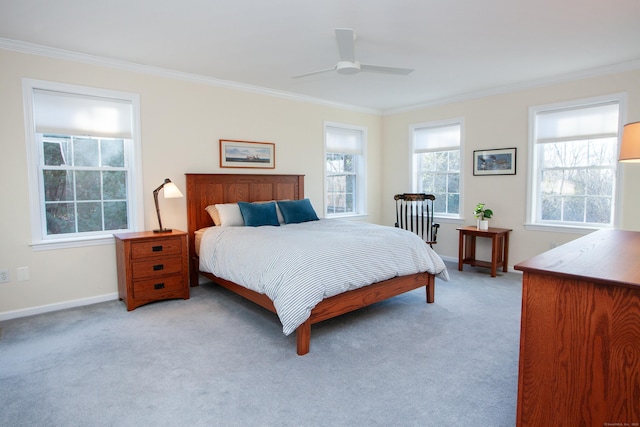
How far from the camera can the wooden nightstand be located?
3.40 m

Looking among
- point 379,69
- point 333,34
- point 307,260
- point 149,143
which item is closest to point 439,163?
point 379,69

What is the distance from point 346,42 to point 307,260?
1.69 m

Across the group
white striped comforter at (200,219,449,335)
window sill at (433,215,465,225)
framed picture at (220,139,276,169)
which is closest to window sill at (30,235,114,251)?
white striped comforter at (200,219,449,335)

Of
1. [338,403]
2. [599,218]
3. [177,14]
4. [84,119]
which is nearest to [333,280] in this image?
[338,403]

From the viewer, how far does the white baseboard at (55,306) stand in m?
3.24

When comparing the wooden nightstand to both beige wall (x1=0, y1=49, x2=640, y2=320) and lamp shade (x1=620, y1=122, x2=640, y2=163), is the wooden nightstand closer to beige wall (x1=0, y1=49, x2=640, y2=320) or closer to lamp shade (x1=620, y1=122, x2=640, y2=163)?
beige wall (x1=0, y1=49, x2=640, y2=320)

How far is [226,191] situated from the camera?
14.8 feet

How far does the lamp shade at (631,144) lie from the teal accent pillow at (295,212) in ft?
10.4

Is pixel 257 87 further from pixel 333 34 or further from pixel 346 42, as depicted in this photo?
pixel 346 42

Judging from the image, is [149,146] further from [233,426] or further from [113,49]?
[233,426]

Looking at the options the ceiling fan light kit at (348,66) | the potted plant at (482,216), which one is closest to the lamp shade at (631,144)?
the ceiling fan light kit at (348,66)

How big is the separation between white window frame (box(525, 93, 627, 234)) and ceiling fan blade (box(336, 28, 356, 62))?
2879 mm

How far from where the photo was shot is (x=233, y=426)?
1799 millimetres

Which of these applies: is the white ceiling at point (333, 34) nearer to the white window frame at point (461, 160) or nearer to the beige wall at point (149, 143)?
the beige wall at point (149, 143)
